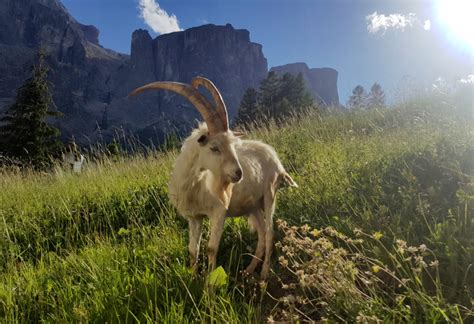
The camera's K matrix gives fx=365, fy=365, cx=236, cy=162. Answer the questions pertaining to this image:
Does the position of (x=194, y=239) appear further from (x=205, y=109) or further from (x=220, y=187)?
(x=205, y=109)

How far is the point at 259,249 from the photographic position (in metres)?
4.00

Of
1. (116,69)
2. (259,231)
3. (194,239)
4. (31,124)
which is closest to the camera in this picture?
(194,239)

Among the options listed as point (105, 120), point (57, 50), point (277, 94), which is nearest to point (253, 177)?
point (277, 94)

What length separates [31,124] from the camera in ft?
76.8

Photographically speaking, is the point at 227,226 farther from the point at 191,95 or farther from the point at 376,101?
the point at 376,101

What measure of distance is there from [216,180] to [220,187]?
0.26 feet

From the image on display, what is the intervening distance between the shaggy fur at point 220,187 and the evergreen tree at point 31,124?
71.7 ft

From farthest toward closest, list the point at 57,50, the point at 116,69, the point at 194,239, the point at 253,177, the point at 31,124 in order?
the point at 116,69
the point at 57,50
the point at 31,124
the point at 253,177
the point at 194,239

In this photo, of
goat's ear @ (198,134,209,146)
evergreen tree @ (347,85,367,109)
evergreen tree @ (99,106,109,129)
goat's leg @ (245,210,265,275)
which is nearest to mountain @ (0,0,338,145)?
evergreen tree @ (99,106,109,129)

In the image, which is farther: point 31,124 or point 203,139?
point 31,124

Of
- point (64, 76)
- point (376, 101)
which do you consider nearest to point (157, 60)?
point (64, 76)

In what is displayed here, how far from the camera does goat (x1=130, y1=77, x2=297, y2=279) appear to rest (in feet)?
11.2

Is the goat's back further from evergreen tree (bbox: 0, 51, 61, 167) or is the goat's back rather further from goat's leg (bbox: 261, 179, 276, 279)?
evergreen tree (bbox: 0, 51, 61, 167)

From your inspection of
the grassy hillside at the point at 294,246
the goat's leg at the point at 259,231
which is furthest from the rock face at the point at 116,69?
the goat's leg at the point at 259,231
